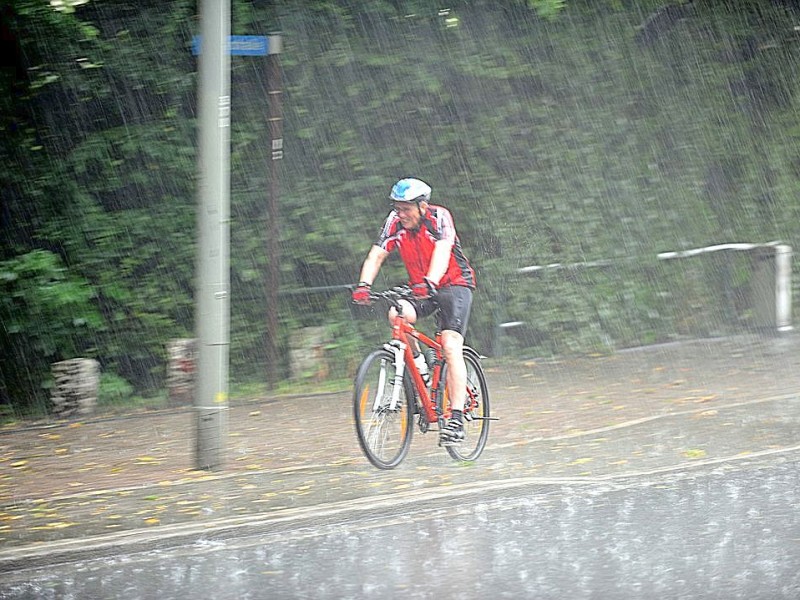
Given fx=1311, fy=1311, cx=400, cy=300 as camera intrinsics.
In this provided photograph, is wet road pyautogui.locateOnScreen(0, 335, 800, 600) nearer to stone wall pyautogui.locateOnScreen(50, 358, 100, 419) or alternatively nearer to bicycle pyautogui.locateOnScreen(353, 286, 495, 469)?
bicycle pyautogui.locateOnScreen(353, 286, 495, 469)

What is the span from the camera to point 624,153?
1541 cm

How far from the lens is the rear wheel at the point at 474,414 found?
9.16 metres

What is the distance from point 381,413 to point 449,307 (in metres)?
0.85

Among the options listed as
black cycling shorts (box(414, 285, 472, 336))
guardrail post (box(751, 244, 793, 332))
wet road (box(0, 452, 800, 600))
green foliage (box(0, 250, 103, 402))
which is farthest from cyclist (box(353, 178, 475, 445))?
guardrail post (box(751, 244, 793, 332))

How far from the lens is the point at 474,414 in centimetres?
925

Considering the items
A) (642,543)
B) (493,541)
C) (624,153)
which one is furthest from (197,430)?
(624,153)

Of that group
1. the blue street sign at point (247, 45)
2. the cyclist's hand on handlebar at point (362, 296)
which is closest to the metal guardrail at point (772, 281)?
the blue street sign at point (247, 45)

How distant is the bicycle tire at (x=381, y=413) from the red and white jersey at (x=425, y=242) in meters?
0.68

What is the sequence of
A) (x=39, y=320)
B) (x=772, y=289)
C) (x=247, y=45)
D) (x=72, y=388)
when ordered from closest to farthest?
(x=247, y=45) < (x=72, y=388) < (x=39, y=320) < (x=772, y=289)

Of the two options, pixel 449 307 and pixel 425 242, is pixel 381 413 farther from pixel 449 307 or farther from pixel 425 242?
pixel 425 242

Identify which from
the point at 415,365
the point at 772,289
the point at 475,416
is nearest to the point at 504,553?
the point at 415,365

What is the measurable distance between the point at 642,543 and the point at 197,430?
3.25m

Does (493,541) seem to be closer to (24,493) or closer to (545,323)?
(24,493)

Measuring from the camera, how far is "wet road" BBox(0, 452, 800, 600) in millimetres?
5992
